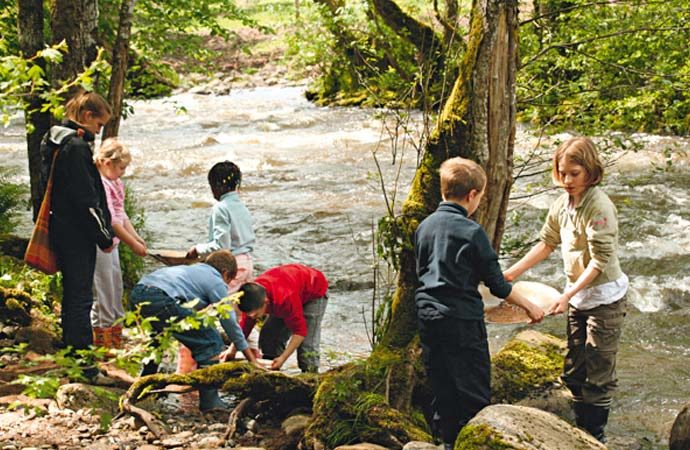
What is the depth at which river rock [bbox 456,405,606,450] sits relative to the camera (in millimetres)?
3770

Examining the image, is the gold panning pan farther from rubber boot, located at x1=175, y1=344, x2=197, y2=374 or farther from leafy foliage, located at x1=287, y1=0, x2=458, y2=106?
rubber boot, located at x1=175, y1=344, x2=197, y2=374

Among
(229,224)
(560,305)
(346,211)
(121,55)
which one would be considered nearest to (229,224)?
(229,224)

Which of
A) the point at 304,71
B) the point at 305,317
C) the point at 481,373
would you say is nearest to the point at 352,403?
the point at 481,373

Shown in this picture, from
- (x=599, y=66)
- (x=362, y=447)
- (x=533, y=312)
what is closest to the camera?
(x=362, y=447)

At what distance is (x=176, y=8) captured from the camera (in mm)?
9375

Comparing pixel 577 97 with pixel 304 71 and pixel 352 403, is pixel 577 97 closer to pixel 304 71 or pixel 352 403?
pixel 352 403

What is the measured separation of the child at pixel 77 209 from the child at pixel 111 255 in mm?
569

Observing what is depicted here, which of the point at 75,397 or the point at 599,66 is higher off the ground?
the point at 599,66

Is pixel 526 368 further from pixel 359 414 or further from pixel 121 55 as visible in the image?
pixel 121 55

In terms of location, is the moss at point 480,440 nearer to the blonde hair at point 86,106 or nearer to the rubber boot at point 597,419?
the rubber boot at point 597,419

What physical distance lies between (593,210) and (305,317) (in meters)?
2.30

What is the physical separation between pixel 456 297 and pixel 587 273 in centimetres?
81

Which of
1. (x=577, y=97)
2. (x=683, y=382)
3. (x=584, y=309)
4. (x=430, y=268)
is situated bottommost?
(x=683, y=382)

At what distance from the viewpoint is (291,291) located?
5684 millimetres
